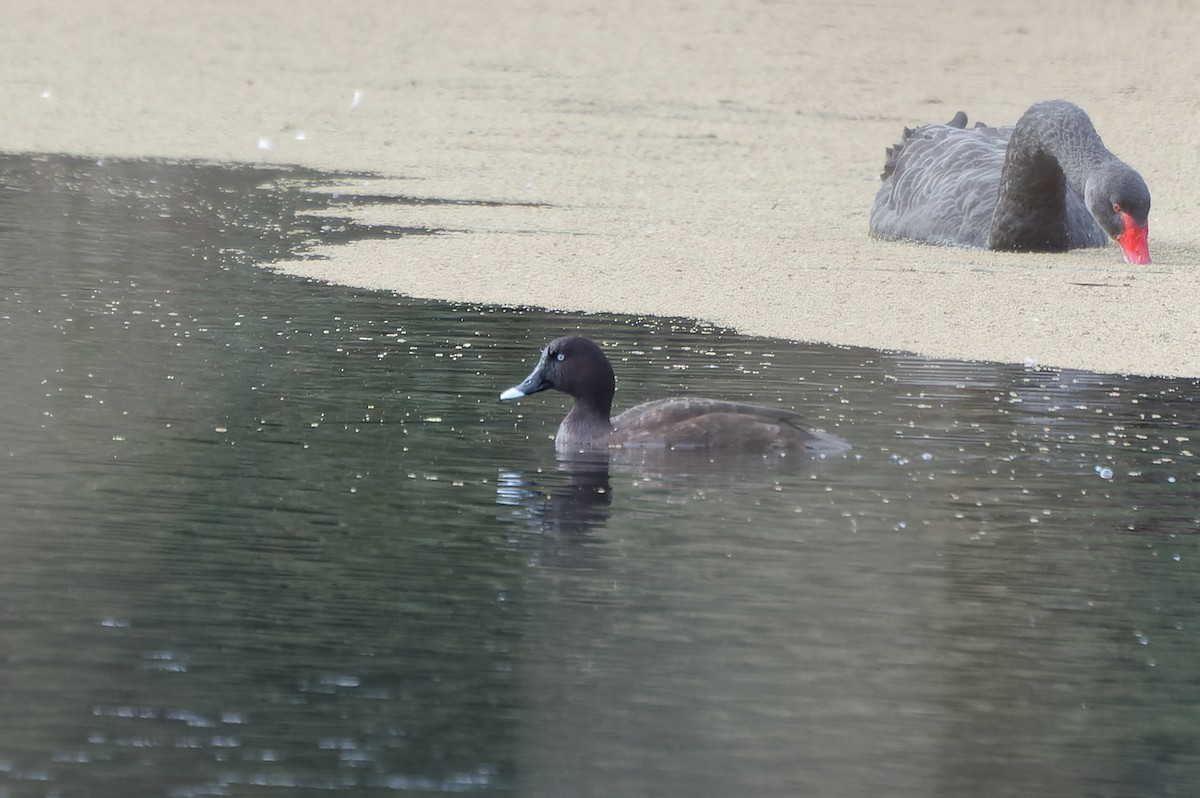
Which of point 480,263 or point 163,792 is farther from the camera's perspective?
point 480,263

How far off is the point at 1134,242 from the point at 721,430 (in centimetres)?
697

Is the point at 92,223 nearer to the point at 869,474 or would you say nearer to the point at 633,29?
the point at 869,474

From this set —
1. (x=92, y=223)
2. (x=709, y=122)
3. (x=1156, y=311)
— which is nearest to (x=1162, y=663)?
(x=1156, y=311)

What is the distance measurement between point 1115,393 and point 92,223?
329 inches

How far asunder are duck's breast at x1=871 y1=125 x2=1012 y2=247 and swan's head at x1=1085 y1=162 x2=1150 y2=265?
82 cm

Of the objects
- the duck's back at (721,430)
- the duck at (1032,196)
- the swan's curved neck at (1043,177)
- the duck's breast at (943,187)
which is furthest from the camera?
the duck's breast at (943,187)

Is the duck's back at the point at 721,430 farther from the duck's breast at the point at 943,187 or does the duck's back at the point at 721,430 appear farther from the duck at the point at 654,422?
the duck's breast at the point at 943,187

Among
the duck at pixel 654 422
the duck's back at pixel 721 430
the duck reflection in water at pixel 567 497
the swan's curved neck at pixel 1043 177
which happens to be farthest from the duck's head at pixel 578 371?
the swan's curved neck at pixel 1043 177

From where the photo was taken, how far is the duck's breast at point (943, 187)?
15.6 metres

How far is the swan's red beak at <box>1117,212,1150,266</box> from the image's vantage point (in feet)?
47.0

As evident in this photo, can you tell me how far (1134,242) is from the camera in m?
14.4

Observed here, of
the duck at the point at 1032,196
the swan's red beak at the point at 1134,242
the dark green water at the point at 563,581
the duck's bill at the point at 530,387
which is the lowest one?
the dark green water at the point at 563,581

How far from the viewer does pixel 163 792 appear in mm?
4496

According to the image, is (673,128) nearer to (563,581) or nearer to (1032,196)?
Result: (1032,196)
